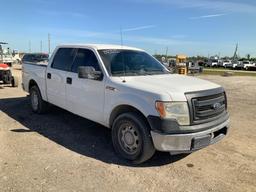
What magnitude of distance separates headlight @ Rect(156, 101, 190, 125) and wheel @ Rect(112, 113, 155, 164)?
418 millimetres

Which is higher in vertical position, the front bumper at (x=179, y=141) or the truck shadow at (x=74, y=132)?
the front bumper at (x=179, y=141)

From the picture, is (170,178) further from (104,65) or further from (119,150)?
(104,65)

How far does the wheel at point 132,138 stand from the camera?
14.5 ft

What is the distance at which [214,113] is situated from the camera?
466 cm

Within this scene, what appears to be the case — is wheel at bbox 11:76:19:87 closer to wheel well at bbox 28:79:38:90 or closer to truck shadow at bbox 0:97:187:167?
truck shadow at bbox 0:97:187:167

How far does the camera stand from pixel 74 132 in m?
6.27

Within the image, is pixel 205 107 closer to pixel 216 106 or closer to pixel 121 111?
pixel 216 106

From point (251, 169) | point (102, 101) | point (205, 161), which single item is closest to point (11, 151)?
point (102, 101)

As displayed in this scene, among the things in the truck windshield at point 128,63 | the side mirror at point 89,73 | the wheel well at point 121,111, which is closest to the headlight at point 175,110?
the wheel well at point 121,111

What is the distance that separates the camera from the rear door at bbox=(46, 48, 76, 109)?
6.38 metres

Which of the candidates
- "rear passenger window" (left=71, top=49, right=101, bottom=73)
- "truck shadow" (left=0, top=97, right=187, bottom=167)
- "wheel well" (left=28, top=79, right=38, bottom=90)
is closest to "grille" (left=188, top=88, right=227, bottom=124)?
"truck shadow" (left=0, top=97, right=187, bottom=167)

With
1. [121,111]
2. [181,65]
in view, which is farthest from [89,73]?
[181,65]

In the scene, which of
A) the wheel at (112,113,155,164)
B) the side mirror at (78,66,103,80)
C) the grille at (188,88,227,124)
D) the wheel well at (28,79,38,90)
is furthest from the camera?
the wheel well at (28,79,38,90)

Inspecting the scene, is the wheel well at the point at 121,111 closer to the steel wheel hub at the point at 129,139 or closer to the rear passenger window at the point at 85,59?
the steel wheel hub at the point at 129,139
